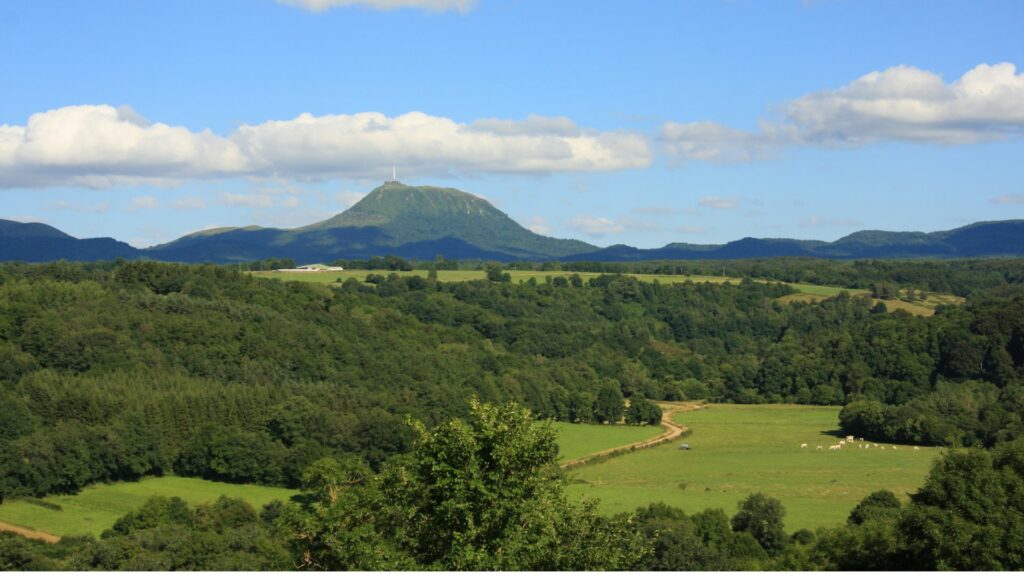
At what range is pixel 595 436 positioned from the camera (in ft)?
332

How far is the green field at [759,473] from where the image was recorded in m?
67.1

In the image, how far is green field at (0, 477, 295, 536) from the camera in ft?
199

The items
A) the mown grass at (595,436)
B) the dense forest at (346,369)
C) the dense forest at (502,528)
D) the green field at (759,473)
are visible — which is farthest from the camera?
the mown grass at (595,436)

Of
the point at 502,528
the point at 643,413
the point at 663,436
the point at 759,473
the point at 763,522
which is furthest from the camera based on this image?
the point at 643,413

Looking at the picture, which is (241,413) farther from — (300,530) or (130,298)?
(300,530)

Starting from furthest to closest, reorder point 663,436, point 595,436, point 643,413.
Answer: point 643,413 < point 595,436 < point 663,436

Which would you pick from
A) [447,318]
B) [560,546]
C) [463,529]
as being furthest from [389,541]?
[447,318]

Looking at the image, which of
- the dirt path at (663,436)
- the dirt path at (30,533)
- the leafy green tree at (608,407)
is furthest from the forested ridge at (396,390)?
the dirt path at (663,436)

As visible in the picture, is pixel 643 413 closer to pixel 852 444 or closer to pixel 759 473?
pixel 852 444

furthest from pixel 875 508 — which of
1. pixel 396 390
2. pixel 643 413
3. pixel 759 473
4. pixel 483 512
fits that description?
pixel 396 390

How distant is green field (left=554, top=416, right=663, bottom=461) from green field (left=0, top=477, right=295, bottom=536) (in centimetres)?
2572

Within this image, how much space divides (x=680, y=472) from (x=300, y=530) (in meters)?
52.4

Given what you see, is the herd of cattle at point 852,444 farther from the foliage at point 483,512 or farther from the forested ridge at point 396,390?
the foliage at point 483,512

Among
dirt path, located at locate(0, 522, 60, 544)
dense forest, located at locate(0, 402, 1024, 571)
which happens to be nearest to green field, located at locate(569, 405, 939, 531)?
dense forest, located at locate(0, 402, 1024, 571)
